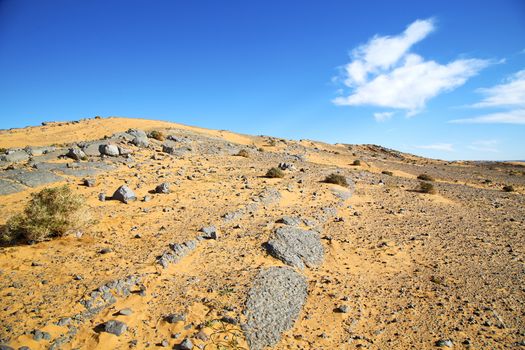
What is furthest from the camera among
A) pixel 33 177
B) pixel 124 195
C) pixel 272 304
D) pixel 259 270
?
pixel 33 177

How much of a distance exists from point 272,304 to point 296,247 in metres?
2.68

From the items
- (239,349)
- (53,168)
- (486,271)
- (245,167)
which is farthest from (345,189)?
(53,168)

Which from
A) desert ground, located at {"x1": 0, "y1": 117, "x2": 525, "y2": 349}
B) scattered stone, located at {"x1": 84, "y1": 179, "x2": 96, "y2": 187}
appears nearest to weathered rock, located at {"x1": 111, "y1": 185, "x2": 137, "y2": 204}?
desert ground, located at {"x1": 0, "y1": 117, "x2": 525, "y2": 349}

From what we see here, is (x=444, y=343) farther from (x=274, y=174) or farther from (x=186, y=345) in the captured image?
(x=274, y=174)

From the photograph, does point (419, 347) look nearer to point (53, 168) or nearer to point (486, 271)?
point (486, 271)

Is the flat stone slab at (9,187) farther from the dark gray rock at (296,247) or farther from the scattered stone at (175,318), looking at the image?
the dark gray rock at (296,247)

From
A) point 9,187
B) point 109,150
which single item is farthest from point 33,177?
point 109,150

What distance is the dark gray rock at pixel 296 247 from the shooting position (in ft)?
28.1

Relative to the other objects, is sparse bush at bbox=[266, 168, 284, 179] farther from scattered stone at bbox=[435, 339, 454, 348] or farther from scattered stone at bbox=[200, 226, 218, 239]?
A: scattered stone at bbox=[435, 339, 454, 348]

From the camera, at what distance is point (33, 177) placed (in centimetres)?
1394

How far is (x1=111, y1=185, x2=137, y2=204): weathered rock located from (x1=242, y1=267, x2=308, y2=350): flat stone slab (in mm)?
7305

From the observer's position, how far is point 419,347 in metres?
5.68

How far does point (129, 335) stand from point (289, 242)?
5.04 meters

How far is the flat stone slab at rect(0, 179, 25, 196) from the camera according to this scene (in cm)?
1247
